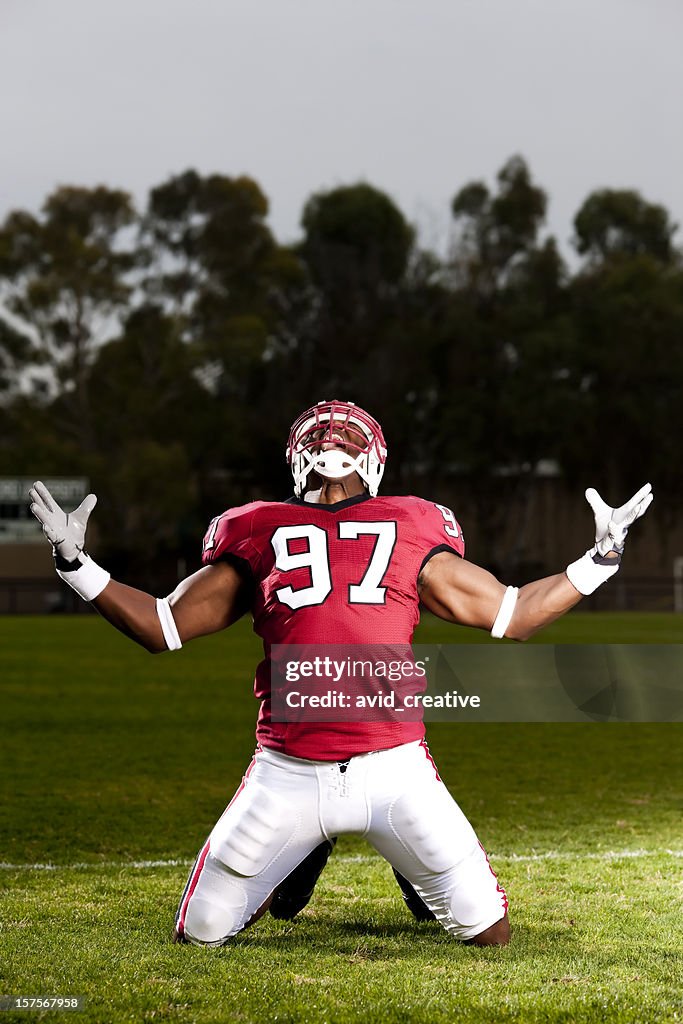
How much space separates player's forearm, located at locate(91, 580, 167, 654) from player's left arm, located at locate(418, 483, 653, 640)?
2.77 ft

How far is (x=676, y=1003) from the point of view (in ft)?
11.4

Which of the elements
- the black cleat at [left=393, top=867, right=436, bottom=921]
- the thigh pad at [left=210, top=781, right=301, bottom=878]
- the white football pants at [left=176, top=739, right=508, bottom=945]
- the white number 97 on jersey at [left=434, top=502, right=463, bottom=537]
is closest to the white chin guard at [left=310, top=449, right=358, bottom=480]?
the white number 97 on jersey at [left=434, top=502, right=463, bottom=537]

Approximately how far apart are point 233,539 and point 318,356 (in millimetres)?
37125

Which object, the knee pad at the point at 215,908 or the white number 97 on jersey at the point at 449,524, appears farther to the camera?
the white number 97 on jersey at the point at 449,524

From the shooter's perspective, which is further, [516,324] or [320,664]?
[516,324]

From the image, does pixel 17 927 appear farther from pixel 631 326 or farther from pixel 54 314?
pixel 631 326

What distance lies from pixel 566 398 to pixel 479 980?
3530cm

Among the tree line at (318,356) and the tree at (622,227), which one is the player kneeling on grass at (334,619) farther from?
the tree at (622,227)

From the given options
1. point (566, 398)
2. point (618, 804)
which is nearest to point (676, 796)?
point (618, 804)

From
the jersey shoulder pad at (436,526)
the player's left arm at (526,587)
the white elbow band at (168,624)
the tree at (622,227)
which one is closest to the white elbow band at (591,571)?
the player's left arm at (526,587)

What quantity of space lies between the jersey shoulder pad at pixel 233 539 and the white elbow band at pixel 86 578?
332 mm

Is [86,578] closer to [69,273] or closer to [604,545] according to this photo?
[604,545]

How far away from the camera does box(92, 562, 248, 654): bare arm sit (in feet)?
12.9

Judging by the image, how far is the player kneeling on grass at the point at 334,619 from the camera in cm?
380
